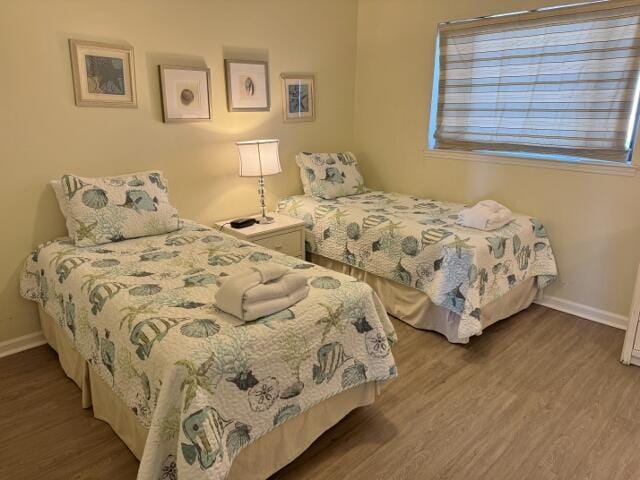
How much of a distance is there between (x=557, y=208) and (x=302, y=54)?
2297 millimetres

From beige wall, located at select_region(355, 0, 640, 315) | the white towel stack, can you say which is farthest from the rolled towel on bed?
beige wall, located at select_region(355, 0, 640, 315)

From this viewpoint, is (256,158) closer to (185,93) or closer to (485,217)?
(185,93)

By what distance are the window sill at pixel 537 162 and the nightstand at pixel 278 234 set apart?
1313 millimetres

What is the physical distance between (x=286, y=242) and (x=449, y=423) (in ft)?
5.60

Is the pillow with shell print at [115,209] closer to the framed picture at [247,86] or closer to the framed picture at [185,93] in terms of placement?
the framed picture at [185,93]

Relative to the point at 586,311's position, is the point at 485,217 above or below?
above

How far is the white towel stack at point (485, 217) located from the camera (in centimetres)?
285

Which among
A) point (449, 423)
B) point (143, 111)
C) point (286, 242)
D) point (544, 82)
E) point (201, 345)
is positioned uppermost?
point (544, 82)

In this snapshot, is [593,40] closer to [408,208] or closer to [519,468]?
[408,208]

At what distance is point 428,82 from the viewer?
3678 millimetres

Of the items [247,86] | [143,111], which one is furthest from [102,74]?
[247,86]

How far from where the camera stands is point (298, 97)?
3.75 metres

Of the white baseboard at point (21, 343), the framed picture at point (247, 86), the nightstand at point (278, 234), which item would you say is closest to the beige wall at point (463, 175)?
the framed picture at point (247, 86)

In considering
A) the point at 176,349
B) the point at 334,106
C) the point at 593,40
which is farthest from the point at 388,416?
the point at 334,106
